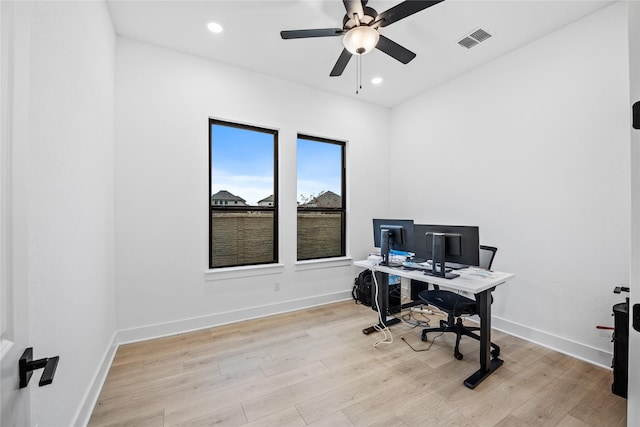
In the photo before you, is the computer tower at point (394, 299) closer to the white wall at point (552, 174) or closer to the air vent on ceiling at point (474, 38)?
the white wall at point (552, 174)

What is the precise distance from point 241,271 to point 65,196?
7.17 ft

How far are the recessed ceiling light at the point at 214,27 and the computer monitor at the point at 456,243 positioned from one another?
9.77 ft

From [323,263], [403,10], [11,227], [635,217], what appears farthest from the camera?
[323,263]

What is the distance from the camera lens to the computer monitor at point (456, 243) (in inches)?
96.1

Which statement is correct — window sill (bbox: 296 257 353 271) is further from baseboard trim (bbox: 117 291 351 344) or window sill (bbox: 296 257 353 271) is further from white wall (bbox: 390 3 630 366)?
white wall (bbox: 390 3 630 366)

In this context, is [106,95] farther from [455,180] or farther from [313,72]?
[455,180]

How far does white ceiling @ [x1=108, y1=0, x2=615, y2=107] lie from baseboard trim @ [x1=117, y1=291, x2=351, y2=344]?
316 cm

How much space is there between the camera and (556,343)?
8.98ft

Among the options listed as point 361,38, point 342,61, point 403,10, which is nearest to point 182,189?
point 342,61

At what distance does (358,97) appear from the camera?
173 inches

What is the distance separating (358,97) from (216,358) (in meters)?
4.11

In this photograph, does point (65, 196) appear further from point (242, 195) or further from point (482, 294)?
point (482, 294)

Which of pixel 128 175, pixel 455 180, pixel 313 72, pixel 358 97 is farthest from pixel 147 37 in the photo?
pixel 455 180

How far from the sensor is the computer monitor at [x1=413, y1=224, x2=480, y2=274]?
8.01ft
